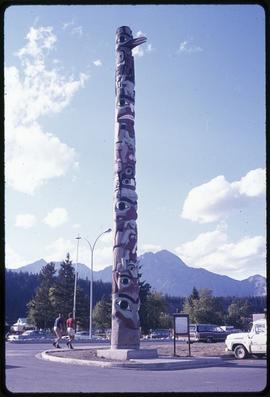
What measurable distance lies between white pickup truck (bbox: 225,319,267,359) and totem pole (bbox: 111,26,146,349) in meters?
3.54

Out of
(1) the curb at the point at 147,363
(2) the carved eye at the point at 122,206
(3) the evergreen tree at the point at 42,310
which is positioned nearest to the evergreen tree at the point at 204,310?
(3) the evergreen tree at the point at 42,310

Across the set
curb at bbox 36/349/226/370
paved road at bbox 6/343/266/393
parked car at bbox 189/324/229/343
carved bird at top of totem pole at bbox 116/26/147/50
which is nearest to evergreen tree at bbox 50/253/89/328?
parked car at bbox 189/324/229/343

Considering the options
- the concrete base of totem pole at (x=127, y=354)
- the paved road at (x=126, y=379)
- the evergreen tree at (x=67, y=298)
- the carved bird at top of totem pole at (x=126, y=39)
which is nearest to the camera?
the paved road at (x=126, y=379)

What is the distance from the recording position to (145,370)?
1559 cm

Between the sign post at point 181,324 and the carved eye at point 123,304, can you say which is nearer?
the carved eye at point 123,304

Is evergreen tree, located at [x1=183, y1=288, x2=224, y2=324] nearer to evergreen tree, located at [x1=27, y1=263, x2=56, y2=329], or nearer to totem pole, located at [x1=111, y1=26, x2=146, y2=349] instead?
evergreen tree, located at [x1=27, y1=263, x2=56, y2=329]

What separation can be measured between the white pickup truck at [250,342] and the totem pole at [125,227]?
139 inches

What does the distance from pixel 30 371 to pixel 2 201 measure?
31.2 ft

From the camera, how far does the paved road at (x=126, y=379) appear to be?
11.4 m

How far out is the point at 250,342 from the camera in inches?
810

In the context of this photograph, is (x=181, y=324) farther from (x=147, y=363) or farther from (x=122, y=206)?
(x=147, y=363)

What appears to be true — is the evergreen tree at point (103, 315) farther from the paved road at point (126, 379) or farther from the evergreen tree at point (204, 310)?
the paved road at point (126, 379)

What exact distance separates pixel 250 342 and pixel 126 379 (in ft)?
27.9

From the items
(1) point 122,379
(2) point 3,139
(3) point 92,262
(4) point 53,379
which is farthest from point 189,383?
(3) point 92,262
